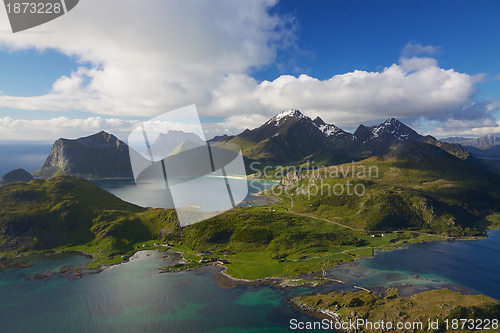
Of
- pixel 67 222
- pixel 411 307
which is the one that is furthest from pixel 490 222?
pixel 67 222

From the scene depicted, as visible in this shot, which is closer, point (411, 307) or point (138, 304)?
point (411, 307)

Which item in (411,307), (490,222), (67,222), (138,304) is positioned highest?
(67,222)

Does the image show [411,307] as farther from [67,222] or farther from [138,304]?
[67,222]

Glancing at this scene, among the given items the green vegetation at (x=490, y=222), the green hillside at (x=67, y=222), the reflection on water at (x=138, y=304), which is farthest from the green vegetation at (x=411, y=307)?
the green vegetation at (x=490, y=222)

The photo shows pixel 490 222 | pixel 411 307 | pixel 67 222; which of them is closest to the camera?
pixel 411 307

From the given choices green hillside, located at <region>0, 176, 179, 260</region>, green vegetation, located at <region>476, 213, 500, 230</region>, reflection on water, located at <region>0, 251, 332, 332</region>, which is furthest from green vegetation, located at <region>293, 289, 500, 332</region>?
green vegetation, located at <region>476, 213, 500, 230</region>

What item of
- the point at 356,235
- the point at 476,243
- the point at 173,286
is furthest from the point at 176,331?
A: the point at 476,243

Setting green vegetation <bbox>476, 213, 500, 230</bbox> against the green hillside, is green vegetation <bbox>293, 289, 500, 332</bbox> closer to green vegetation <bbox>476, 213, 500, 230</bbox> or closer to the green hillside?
the green hillside

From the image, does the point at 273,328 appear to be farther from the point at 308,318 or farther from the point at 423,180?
the point at 423,180

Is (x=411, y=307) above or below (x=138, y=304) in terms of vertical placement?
below
